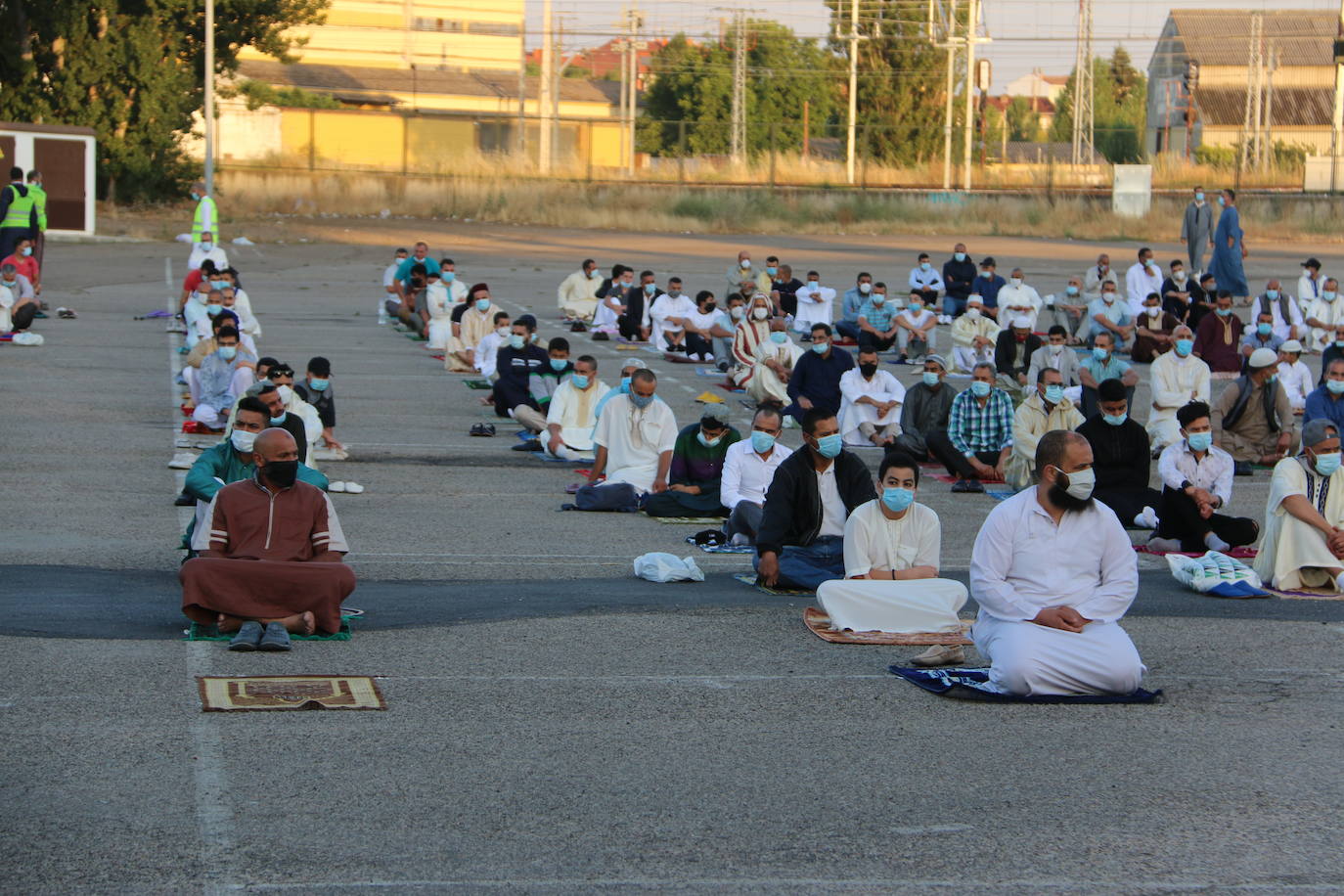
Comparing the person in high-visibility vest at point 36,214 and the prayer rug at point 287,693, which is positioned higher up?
the person in high-visibility vest at point 36,214

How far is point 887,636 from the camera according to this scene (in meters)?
10.1

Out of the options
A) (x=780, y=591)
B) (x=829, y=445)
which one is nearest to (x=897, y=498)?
(x=829, y=445)

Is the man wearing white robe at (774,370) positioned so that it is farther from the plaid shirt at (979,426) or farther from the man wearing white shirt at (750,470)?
the man wearing white shirt at (750,470)

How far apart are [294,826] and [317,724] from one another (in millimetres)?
1374

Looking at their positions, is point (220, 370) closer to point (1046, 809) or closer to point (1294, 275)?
point (1046, 809)

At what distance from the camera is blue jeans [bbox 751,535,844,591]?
1144 centimetres

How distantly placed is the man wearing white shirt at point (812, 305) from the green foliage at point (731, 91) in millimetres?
51244

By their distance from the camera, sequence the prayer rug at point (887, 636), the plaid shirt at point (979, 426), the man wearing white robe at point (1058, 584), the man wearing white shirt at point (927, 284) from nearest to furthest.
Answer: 1. the man wearing white robe at point (1058, 584)
2. the prayer rug at point (887, 636)
3. the plaid shirt at point (979, 426)
4. the man wearing white shirt at point (927, 284)

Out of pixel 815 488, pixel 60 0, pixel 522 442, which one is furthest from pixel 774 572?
pixel 60 0

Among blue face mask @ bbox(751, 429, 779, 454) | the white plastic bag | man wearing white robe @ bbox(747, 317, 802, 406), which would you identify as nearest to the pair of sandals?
the white plastic bag

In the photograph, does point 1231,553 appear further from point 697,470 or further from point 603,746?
point 603,746

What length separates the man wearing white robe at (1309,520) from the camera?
12.0 meters

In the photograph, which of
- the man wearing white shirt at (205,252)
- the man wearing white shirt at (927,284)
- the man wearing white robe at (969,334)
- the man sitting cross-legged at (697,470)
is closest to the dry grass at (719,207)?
the man wearing white shirt at (927,284)

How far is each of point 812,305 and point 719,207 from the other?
2792 centimetres
